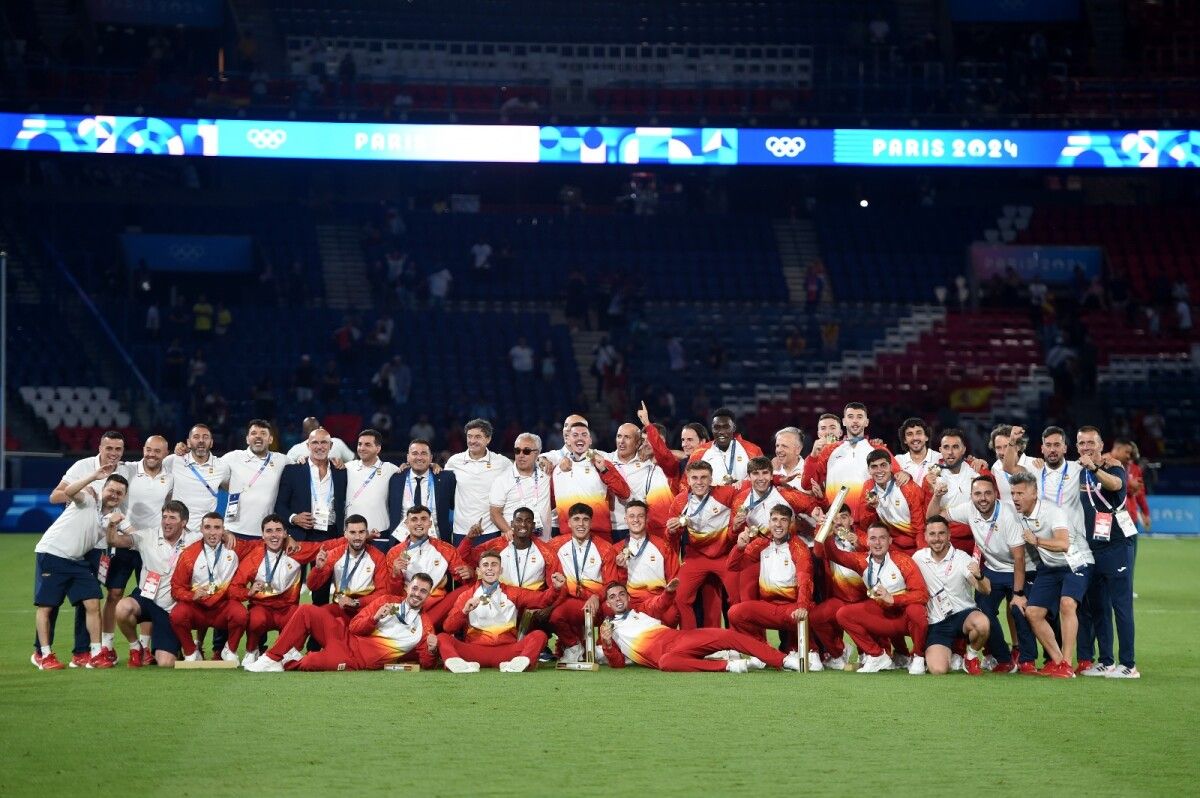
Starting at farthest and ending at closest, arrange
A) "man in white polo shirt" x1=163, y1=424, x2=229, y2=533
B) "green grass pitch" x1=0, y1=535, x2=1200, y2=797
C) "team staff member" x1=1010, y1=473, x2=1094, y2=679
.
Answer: "man in white polo shirt" x1=163, y1=424, x2=229, y2=533 → "team staff member" x1=1010, y1=473, x2=1094, y2=679 → "green grass pitch" x1=0, y1=535, x2=1200, y2=797

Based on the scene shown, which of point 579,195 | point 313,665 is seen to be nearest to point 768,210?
point 579,195

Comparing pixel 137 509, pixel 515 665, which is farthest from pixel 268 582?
pixel 515 665

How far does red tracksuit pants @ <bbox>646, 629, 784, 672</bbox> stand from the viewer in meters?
13.4

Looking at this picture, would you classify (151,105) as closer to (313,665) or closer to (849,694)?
(313,665)

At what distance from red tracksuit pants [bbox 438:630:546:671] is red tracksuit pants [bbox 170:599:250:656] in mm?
1769

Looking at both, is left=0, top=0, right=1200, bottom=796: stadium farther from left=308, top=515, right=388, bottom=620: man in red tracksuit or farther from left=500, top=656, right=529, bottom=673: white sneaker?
left=500, top=656, right=529, bottom=673: white sneaker

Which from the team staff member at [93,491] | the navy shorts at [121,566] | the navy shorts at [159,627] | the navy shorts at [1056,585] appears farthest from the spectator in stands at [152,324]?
the navy shorts at [1056,585]

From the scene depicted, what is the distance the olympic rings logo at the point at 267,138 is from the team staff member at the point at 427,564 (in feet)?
68.5

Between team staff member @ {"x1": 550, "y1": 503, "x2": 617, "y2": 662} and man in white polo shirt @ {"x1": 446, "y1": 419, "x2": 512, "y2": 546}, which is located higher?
man in white polo shirt @ {"x1": 446, "y1": 419, "x2": 512, "y2": 546}

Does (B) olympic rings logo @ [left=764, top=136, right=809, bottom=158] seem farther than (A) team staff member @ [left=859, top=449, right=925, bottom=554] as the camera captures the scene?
Yes

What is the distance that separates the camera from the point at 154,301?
34.5m

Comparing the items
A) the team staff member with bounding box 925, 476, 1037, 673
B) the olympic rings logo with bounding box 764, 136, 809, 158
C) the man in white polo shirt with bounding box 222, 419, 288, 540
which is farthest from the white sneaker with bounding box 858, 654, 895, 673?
the olympic rings logo with bounding box 764, 136, 809, 158

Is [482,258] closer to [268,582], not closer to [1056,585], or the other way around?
[268,582]

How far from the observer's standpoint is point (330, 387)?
31516mm
